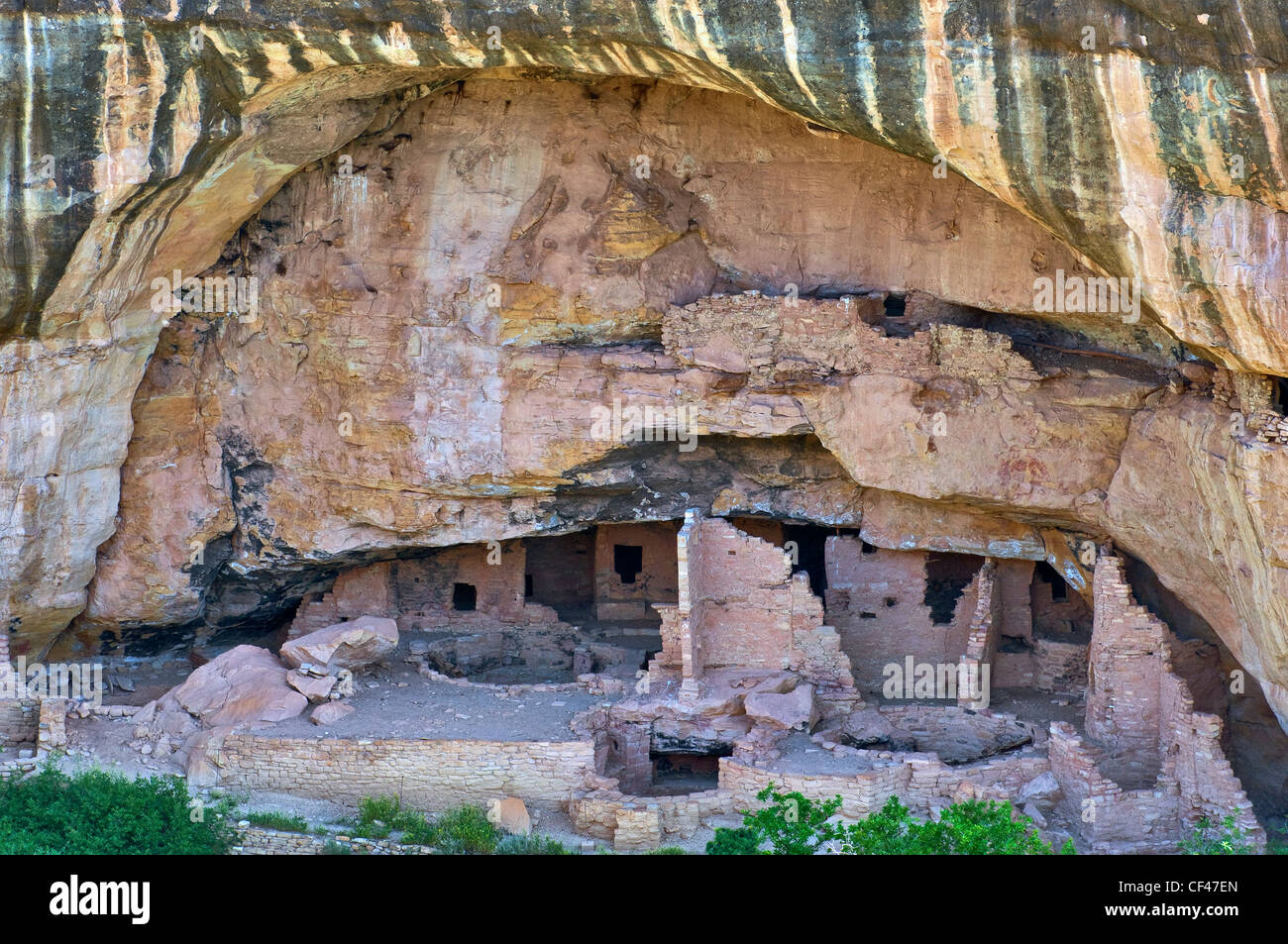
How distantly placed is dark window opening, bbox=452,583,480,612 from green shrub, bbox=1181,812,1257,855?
8892 mm

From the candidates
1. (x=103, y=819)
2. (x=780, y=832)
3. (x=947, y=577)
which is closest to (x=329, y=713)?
(x=103, y=819)

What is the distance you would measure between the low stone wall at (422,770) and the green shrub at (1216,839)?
5374mm

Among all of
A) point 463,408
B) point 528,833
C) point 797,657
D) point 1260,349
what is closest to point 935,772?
point 797,657

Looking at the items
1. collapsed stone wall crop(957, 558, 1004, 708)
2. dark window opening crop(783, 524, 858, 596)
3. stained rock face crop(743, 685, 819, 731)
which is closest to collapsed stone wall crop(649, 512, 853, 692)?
stained rock face crop(743, 685, 819, 731)

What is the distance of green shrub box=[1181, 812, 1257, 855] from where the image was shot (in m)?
15.5

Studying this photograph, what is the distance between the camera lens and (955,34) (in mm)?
13617

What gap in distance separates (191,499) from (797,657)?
6844 mm

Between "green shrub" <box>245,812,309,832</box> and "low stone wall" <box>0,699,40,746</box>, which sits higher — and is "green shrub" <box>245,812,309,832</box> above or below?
below

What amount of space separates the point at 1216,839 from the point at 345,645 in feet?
28.4

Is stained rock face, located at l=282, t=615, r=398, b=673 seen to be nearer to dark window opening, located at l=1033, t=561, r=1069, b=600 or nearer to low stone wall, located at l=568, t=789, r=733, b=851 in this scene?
low stone wall, located at l=568, t=789, r=733, b=851

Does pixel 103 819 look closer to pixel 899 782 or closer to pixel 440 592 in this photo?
pixel 440 592

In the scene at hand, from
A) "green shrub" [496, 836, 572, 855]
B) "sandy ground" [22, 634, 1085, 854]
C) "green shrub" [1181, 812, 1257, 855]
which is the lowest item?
"green shrub" [496, 836, 572, 855]

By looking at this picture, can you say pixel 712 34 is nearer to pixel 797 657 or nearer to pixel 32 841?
pixel 797 657

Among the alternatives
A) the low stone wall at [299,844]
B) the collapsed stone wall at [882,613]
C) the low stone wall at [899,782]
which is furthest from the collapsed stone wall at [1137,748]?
the low stone wall at [299,844]
